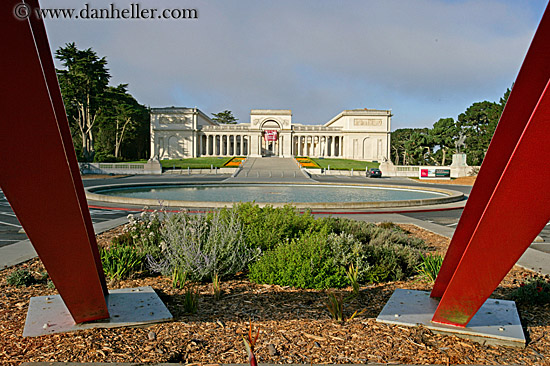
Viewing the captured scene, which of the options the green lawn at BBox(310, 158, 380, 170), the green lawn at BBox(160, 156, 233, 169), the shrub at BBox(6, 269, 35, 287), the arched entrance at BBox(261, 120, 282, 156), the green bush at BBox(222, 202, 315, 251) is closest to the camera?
the shrub at BBox(6, 269, 35, 287)

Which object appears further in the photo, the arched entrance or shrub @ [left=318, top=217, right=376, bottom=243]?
the arched entrance

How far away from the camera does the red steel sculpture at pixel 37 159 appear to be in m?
2.37

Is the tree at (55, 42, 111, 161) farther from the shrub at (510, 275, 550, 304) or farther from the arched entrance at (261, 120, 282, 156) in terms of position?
the shrub at (510, 275, 550, 304)

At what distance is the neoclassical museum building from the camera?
96.9 meters

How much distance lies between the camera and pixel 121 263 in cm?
593

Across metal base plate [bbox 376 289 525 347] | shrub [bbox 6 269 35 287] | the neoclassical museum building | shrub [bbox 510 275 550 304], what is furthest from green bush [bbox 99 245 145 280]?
the neoclassical museum building

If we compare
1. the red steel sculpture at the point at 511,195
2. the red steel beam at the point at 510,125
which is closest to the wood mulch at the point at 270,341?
the red steel sculpture at the point at 511,195

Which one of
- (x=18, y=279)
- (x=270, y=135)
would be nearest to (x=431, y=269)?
(x=18, y=279)

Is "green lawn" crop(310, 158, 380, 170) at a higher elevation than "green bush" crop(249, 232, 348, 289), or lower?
higher

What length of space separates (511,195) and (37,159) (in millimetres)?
3272

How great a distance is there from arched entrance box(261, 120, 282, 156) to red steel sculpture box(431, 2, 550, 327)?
9607 cm

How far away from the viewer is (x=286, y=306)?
4.75m

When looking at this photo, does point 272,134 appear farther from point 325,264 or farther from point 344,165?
point 325,264

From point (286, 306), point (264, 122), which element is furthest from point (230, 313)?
point (264, 122)
